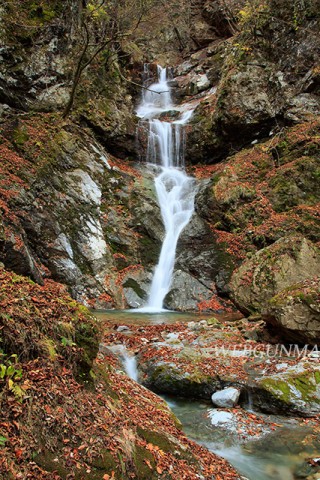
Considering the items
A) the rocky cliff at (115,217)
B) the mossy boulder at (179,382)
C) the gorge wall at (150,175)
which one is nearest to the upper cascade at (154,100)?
the rocky cliff at (115,217)

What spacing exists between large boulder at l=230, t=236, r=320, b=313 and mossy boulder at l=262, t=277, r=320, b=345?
1856 mm

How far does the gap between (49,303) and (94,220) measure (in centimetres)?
935

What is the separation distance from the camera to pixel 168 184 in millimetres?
16078

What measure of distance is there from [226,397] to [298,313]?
222cm

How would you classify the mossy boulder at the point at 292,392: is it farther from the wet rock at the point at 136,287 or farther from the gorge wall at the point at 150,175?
the wet rock at the point at 136,287

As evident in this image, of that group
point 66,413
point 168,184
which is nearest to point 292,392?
point 66,413

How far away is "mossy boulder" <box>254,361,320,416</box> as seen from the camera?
4.85 meters

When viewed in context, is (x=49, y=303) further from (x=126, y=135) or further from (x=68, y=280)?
(x=126, y=135)

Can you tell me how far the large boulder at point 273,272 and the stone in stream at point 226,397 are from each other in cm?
367

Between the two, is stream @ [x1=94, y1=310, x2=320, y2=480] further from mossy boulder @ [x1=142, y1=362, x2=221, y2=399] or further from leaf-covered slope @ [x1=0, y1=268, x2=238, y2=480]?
leaf-covered slope @ [x1=0, y1=268, x2=238, y2=480]

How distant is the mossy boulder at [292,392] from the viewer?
485 centimetres

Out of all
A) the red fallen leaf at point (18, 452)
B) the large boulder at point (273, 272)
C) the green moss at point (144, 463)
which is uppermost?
the large boulder at point (273, 272)

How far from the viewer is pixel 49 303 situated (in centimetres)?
309

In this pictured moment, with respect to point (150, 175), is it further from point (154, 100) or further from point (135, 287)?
point (154, 100)
